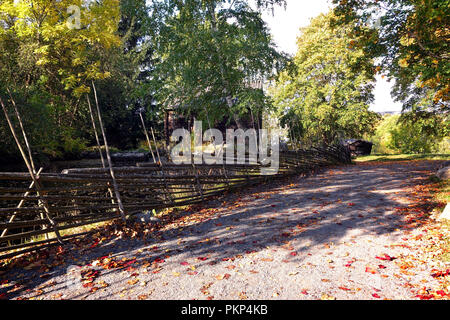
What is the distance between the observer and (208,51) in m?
8.93

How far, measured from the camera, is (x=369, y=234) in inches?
167

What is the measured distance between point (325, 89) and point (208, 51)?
1294 centimetres

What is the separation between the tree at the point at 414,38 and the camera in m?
5.05

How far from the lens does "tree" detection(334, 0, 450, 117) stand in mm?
5047

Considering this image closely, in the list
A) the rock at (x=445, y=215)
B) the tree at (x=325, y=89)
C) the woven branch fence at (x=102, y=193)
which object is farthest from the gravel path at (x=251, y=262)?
the tree at (x=325, y=89)

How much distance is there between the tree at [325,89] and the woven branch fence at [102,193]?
26.5 ft

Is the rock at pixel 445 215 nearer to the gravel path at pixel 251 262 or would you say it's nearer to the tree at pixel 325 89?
the gravel path at pixel 251 262

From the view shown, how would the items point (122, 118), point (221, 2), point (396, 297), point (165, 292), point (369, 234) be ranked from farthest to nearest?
1. point (122, 118)
2. point (221, 2)
3. point (369, 234)
4. point (165, 292)
5. point (396, 297)

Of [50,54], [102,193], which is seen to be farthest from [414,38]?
[50,54]

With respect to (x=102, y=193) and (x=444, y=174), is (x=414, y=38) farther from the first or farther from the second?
(x=102, y=193)

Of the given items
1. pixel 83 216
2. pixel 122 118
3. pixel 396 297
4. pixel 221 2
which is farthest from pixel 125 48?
pixel 396 297

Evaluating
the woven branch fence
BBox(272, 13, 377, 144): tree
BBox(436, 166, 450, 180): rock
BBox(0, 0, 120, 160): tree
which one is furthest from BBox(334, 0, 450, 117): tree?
BBox(0, 0, 120, 160): tree
